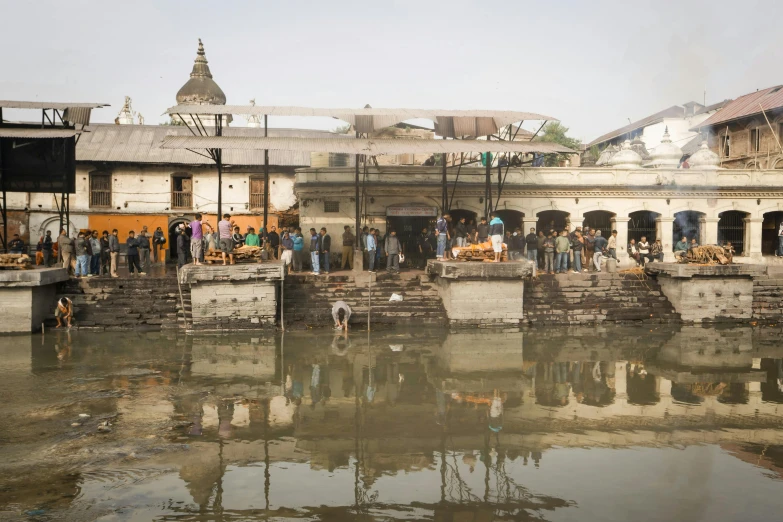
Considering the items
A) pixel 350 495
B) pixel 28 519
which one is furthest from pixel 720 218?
pixel 28 519

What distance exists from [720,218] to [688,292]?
9257mm

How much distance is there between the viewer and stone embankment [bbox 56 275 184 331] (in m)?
17.5

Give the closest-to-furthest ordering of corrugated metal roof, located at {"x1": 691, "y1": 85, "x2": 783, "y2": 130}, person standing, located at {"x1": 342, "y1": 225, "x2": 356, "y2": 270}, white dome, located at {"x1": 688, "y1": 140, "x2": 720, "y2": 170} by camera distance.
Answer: person standing, located at {"x1": 342, "y1": 225, "x2": 356, "y2": 270} → white dome, located at {"x1": 688, "y1": 140, "x2": 720, "y2": 170} → corrugated metal roof, located at {"x1": 691, "y1": 85, "x2": 783, "y2": 130}

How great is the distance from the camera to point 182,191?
31812 mm

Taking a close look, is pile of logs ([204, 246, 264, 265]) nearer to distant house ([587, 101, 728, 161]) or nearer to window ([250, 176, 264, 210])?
window ([250, 176, 264, 210])

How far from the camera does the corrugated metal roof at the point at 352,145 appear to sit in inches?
740

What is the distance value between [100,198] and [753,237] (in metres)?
26.9

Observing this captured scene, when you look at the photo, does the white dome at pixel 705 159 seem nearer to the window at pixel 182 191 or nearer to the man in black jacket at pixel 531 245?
the man in black jacket at pixel 531 245

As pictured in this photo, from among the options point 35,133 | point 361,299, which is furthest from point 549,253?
point 35,133

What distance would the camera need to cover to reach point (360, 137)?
21.4 meters

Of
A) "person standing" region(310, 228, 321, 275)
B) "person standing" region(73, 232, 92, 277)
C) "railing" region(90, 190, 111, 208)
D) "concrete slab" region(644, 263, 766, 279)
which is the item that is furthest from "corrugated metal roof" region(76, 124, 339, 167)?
"concrete slab" region(644, 263, 766, 279)

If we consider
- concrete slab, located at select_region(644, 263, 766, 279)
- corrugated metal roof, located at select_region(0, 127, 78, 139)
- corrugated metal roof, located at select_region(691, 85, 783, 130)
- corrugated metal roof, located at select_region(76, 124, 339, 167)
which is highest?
corrugated metal roof, located at select_region(691, 85, 783, 130)

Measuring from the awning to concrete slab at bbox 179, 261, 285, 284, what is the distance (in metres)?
3.38

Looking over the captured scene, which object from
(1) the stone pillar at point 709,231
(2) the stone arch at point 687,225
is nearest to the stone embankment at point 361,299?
(2) the stone arch at point 687,225
